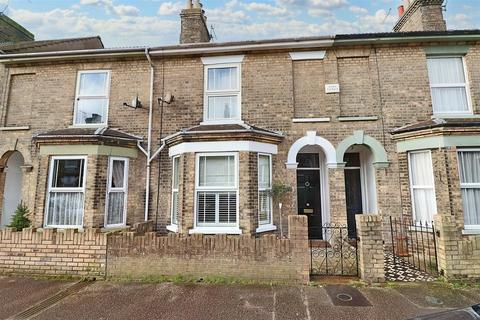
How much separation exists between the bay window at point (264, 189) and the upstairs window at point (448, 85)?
5455mm

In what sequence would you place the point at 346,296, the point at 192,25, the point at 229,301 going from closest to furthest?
the point at 229,301 → the point at 346,296 → the point at 192,25

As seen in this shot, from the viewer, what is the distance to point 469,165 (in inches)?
274

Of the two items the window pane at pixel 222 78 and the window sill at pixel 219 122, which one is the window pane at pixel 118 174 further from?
the window pane at pixel 222 78

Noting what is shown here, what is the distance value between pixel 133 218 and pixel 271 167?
4653 mm

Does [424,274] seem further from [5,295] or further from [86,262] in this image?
[5,295]

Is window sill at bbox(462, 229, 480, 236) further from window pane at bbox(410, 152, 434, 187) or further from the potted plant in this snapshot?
the potted plant

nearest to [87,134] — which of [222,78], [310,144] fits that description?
[222,78]

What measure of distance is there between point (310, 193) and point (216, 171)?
352cm

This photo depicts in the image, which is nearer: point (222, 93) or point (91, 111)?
point (222, 93)

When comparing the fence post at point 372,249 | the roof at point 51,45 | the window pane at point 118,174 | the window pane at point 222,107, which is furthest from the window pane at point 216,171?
the roof at point 51,45

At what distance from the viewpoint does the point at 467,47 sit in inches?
317

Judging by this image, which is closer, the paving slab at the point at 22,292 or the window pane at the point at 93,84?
the paving slab at the point at 22,292

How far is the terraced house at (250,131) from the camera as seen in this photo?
7039 millimetres

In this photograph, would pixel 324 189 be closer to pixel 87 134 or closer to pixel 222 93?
pixel 222 93
